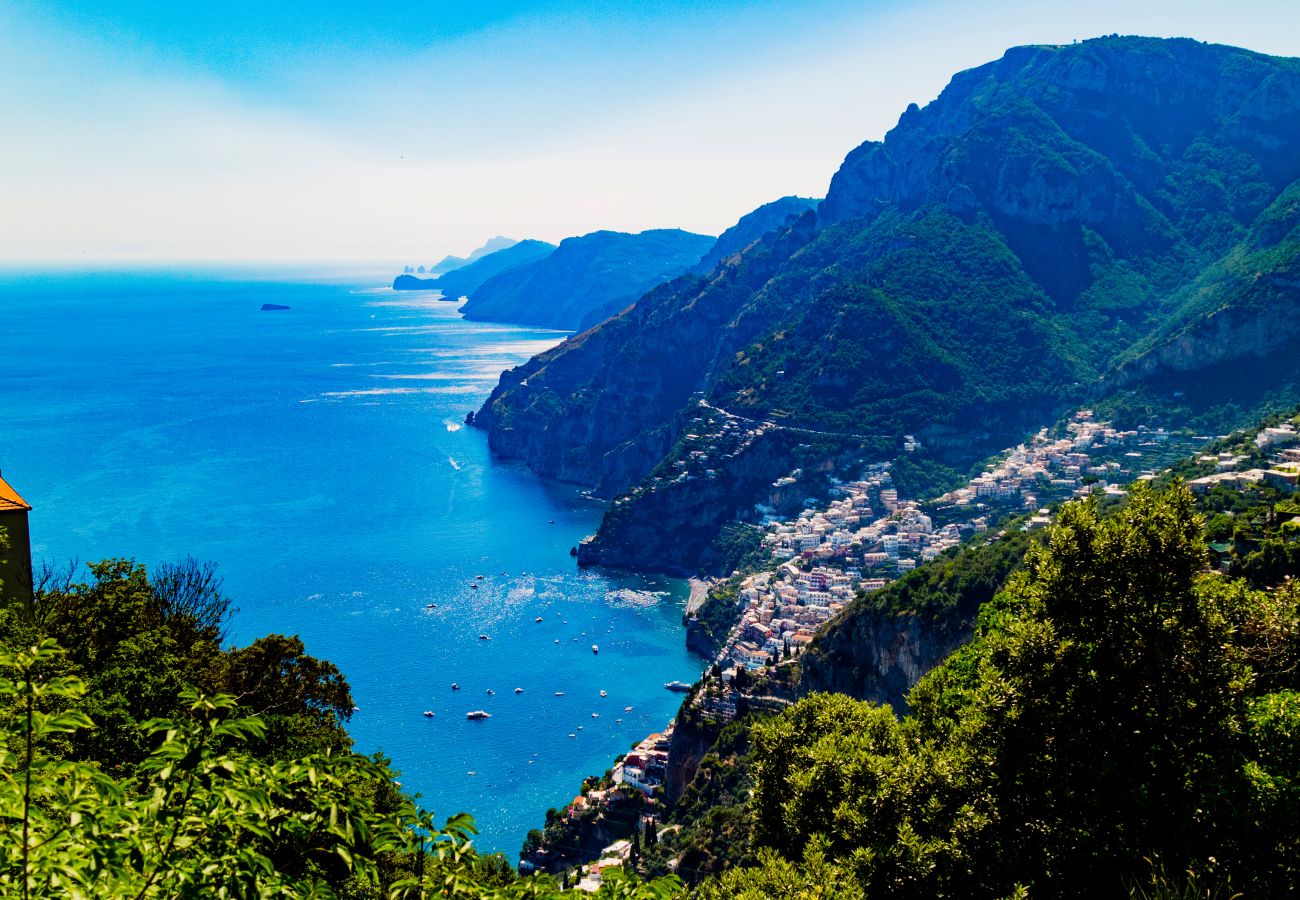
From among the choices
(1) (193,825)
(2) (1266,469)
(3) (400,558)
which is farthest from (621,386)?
(1) (193,825)

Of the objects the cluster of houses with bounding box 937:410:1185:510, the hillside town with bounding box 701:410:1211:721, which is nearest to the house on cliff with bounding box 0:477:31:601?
the hillside town with bounding box 701:410:1211:721

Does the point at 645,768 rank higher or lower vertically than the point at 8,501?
lower

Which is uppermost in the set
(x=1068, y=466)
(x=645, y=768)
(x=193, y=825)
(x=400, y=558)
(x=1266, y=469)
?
(x=193, y=825)

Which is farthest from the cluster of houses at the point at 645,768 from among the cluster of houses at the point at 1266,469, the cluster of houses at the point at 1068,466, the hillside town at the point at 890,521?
the cluster of houses at the point at 1068,466

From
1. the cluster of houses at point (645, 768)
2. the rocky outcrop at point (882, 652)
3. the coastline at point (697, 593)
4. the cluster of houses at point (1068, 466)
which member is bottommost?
→ the coastline at point (697, 593)

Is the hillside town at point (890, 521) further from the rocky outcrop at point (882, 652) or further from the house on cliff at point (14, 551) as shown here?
the house on cliff at point (14, 551)

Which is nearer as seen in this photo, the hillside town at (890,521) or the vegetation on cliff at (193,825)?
the vegetation on cliff at (193,825)

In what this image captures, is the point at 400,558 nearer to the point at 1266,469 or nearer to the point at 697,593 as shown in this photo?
the point at 697,593

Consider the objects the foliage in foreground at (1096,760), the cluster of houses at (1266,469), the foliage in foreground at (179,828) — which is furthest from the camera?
the cluster of houses at (1266,469)
